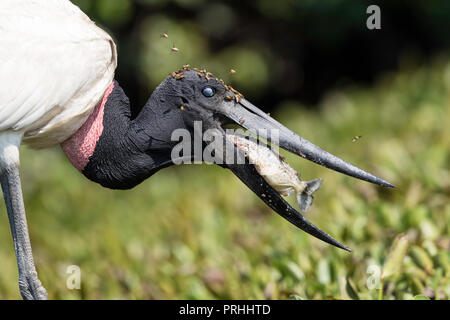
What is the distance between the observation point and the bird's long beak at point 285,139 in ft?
7.25

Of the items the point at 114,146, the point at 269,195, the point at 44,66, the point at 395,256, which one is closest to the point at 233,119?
the point at 269,195

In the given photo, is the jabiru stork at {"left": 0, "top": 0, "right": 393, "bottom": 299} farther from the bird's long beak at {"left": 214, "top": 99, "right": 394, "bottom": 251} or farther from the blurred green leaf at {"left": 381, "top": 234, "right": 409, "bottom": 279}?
the blurred green leaf at {"left": 381, "top": 234, "right": 409, "bottom": 279}

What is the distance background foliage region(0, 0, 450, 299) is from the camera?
3590 millimetres

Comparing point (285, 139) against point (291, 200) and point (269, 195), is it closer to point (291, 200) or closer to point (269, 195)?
point (269, 195)

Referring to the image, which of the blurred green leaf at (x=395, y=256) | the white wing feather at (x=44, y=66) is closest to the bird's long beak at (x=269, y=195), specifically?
the white wing feather at (x=44, y=66)

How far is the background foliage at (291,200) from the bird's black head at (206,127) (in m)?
1.01

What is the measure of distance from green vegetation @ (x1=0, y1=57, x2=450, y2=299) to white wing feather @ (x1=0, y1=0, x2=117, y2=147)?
149 centimetres

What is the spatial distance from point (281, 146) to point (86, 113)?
694 millimetres

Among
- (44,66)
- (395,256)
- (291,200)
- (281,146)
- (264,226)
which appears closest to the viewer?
(44,66)

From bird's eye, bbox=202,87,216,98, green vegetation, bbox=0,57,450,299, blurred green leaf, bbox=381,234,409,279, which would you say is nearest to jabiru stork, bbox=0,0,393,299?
bird's eye, bbox=202,87,216,98

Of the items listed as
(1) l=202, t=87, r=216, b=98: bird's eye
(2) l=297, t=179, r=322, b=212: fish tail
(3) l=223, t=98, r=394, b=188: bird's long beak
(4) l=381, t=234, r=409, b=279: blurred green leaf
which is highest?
(1) l=202, t=87, r=216, b=98: bird's eye

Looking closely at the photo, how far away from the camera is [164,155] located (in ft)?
7.75

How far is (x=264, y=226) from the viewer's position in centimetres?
460
